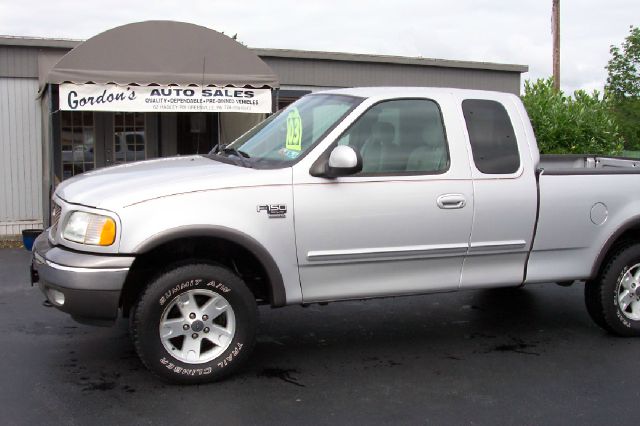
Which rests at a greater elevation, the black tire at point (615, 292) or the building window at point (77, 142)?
the building window at point (77, 142)

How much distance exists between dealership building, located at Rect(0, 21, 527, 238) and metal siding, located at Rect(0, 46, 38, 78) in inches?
0.7

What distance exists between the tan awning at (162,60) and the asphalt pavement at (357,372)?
447 cm

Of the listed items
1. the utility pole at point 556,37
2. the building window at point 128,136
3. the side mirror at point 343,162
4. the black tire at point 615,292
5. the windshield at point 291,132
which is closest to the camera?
the side mirror at point 343,162

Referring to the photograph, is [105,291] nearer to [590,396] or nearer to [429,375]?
[429,375]

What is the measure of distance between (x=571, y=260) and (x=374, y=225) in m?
1.74

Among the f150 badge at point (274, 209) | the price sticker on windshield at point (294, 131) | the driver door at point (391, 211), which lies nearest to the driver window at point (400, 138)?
the driver door at point (391, 211)

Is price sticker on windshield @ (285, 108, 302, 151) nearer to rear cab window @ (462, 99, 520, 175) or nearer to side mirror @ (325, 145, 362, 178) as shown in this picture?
side mirror @ (325, 145, 362, 178)

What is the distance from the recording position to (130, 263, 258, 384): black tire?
4375mm

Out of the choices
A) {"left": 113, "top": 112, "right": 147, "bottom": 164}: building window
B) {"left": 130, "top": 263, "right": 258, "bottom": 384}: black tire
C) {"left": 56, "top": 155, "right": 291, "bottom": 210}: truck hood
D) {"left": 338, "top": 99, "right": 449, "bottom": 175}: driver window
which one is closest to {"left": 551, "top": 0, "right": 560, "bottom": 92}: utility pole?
{"left": 113, "top": 112, "right": 147, "bottom": 164}: building window

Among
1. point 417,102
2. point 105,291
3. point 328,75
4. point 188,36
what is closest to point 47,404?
point 105,291

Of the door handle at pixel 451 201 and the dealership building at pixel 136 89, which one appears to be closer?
the door handle at pixel 451 201

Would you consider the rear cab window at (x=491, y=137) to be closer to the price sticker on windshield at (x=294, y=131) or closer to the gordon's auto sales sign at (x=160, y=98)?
the price sticker on windshield at (x=294, y=131)

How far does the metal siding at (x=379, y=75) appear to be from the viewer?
13.9 meters

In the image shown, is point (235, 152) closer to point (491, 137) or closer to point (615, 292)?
point (491, 137)
